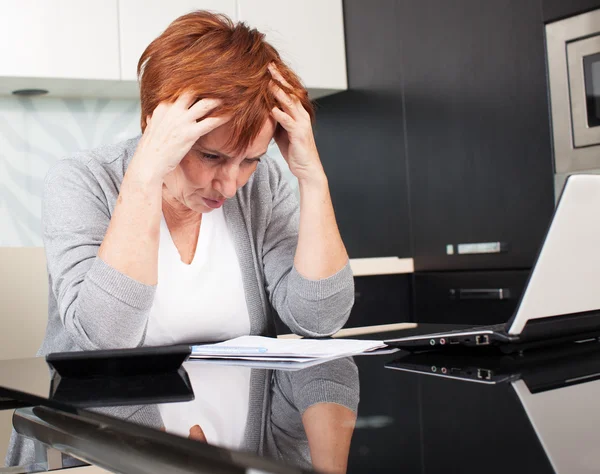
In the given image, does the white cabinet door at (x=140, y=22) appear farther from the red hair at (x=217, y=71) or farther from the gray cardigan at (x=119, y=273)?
the red hair at (x=217, y=71)

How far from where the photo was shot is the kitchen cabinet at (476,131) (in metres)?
2.54

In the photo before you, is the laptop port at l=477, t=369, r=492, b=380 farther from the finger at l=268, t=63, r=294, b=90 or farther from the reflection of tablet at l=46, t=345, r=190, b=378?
the finger at l=268, t=63, r=294, b=90

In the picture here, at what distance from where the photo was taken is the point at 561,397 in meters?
0.62

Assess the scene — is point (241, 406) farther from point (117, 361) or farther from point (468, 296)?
point (468, 296)

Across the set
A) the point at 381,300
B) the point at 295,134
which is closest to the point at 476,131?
the point at 381,300

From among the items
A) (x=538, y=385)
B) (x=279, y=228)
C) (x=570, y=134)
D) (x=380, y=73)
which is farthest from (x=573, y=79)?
(x=538, y=385)

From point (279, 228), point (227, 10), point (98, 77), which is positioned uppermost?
point (227, 10)

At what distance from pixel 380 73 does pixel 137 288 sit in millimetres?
2133

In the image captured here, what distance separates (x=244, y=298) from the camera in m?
1.51

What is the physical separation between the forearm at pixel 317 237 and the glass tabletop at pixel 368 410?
474 millimetres

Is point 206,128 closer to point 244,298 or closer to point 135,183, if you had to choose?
point 135,183

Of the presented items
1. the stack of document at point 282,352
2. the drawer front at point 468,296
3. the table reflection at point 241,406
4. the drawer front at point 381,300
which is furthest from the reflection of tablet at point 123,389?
the drawer front at point 381,300

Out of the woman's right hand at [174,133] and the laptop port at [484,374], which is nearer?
the laptop port at [484,374]

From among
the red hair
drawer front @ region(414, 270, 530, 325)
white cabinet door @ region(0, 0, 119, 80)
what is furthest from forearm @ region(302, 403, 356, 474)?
white cabinet door @ region(0, 0, 119, 80)
